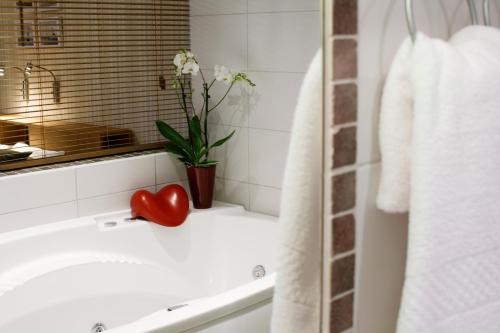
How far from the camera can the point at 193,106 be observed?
3.41 ft

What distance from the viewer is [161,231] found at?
3.97 ft

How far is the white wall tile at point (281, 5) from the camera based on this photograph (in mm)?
935

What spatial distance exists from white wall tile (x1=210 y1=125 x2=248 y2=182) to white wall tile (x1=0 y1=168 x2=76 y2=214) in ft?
1.46

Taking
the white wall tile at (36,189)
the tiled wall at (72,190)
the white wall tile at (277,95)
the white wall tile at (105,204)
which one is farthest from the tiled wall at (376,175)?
the white wall tile at (36,189)

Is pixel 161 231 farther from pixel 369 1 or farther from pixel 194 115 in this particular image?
pixel 369 1

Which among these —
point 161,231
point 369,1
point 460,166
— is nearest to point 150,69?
point 161,231

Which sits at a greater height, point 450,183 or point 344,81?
point 344,81

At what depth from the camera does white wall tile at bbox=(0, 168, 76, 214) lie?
1.35m

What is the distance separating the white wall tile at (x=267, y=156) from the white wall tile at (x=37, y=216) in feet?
1.50

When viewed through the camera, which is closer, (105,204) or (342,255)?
(342,255)

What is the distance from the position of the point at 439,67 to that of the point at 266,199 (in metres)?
0.33

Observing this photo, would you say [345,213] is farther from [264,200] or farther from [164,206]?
[164,206]

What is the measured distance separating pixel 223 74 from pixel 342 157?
0.22 m

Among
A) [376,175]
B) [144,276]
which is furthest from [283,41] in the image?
[144,276]
